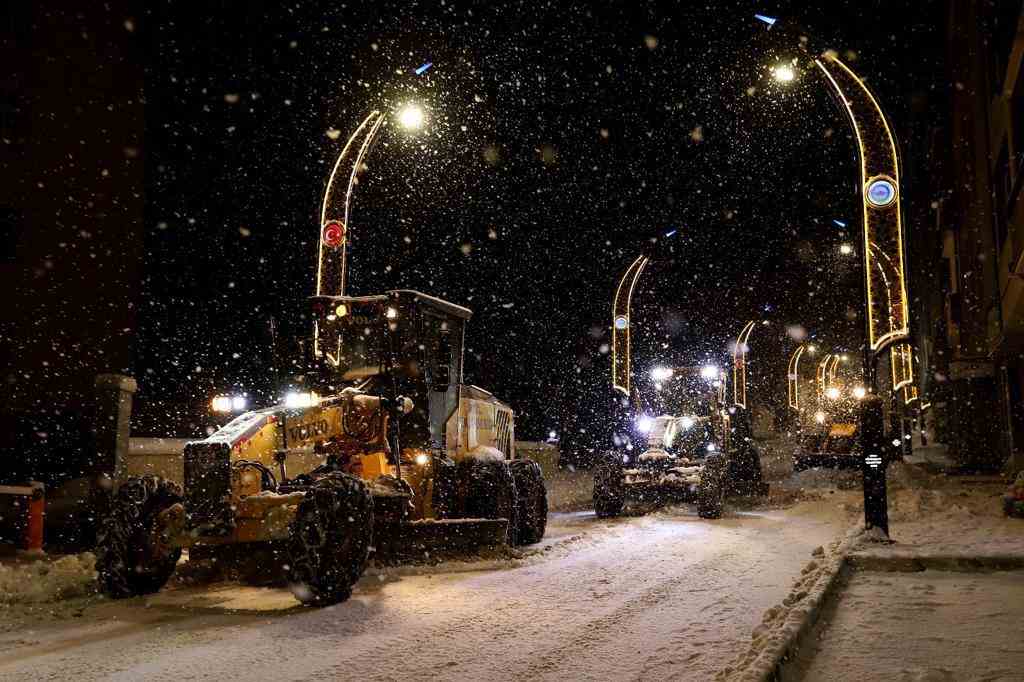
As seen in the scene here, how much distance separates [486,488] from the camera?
1098cm

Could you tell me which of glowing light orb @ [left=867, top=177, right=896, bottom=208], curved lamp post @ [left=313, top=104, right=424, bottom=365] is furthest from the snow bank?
glowing light orb @ [left=867, top=177, right=896, bottom=208]

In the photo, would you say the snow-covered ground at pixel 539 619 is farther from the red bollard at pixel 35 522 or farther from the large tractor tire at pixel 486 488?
the red bollard at pixel 35 522

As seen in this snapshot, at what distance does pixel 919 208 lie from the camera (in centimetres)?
4353

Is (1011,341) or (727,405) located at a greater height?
(1011,341)

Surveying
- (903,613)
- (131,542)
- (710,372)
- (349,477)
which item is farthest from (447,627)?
(710,372)

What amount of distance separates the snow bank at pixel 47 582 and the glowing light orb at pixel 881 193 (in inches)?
412

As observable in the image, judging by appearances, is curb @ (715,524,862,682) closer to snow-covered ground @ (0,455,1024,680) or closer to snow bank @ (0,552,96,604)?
snow-covered ground @ (0,455,1024,680)

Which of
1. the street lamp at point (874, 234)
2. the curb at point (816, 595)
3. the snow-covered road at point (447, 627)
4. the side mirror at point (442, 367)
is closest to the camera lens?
the curb at point (816, 595)

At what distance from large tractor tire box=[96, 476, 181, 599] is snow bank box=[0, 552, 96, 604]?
32 centimetres

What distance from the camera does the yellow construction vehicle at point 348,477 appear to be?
777cm

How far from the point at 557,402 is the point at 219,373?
14627 millimetres

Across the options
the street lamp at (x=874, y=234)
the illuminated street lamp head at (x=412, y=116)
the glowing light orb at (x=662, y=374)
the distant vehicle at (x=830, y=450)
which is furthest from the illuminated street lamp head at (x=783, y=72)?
the distant vehicle at (x=830, y=450)

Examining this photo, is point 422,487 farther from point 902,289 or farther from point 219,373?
point 219,373

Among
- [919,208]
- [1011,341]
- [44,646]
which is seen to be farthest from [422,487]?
[919,208]
